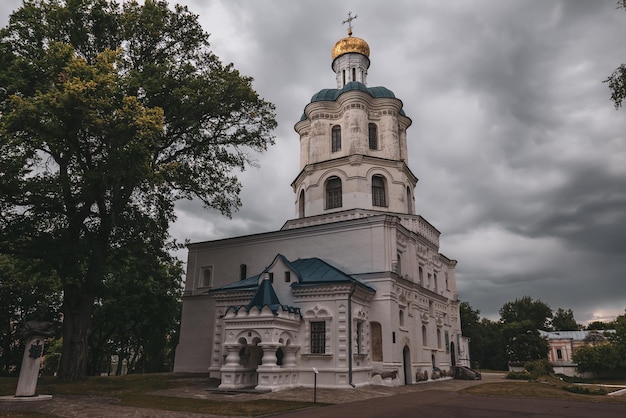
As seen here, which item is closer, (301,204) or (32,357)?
(32,357)

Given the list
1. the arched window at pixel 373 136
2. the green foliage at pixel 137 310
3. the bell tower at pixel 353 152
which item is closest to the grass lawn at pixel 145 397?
the green foliage at pixel 137 310

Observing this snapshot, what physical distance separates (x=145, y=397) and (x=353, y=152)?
66.3 ft

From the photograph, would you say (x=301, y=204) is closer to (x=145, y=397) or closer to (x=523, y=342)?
(x=145, y=397)

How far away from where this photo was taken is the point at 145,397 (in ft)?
55.8

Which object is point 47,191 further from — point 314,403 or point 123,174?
point 314,403

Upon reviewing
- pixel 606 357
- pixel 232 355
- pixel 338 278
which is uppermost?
pixel 338 278

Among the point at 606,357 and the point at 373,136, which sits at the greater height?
the point at 373,136

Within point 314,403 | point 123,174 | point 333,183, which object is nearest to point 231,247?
point 333,183

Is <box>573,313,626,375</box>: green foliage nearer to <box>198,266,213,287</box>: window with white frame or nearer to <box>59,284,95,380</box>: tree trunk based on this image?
<box>198,266,213,287</box>: window with white frame

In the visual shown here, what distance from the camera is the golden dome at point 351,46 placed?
117 feet

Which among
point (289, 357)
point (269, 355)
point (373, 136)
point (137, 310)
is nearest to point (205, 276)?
point (137, 310)

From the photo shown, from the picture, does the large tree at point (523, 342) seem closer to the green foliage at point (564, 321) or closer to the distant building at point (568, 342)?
the distant building at point (568, 342)

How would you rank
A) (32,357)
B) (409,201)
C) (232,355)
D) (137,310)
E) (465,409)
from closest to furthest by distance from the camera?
(465,409)
(32,357)
(232,355)
(409,201)
(137,310)

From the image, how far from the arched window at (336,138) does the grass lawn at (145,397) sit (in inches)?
716
